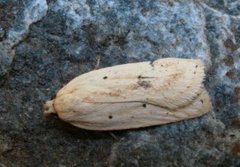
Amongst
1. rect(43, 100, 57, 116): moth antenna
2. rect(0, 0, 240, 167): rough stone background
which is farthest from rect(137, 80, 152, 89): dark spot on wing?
rect(43, 100, 57, 116): moth antenna

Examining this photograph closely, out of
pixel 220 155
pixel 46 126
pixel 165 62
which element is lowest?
pixel 220 155

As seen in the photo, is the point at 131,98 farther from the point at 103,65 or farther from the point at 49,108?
the point at 49,108

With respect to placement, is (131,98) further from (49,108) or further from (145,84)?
(49,108)

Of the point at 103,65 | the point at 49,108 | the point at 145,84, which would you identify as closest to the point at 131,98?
the point at 145,84

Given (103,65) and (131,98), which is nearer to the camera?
(131,98)

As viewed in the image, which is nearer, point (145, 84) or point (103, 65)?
point (145, 84)

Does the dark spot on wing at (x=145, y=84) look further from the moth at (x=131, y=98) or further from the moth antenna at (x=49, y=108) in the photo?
the moth antenna at (x=49, y=108)

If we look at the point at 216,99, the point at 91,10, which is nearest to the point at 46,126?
the point at 91,10

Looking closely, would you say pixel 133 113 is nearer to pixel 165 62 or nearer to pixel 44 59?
pixel 165 62
